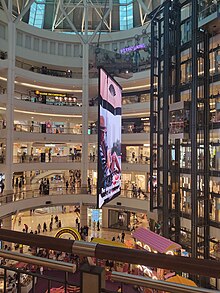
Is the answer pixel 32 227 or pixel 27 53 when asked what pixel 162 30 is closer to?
pixel 27 53

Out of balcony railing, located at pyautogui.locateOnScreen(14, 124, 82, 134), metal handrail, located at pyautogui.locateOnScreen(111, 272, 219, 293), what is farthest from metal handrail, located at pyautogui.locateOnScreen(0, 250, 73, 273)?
balcony railing, located at pyautogui.locateOnScreen(14, 124, 82, 134)

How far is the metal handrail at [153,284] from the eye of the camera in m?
1.35

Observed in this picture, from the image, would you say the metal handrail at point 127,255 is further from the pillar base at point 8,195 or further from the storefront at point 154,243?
the pillar base at point 8,195

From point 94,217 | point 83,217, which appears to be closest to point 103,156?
point 83,217

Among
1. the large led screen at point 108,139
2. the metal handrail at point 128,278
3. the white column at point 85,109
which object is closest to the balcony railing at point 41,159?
the white column at point 85,109

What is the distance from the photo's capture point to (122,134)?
886 inches

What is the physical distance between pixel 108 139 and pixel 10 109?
12038mm

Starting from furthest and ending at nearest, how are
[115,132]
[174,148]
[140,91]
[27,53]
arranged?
[140,91]
[27,53]
[174,148]
[115,132]

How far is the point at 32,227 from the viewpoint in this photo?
77.9 feet

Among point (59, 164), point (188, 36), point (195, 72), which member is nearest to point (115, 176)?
point (195, 72)

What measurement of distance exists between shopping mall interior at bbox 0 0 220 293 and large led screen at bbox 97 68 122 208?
621 millimetres

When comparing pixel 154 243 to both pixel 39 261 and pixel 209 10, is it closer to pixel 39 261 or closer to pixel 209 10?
pixel 209 10

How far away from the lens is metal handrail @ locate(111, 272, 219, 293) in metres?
1.35

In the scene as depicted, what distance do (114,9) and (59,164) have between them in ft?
56.4
